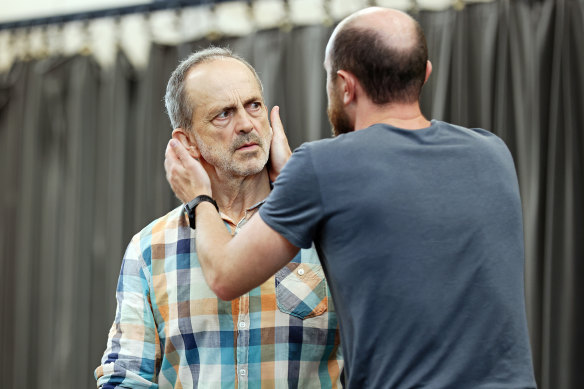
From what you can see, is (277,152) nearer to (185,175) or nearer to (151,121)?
(185,175)

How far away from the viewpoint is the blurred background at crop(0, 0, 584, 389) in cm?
227

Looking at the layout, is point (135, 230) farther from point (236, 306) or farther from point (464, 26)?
point (464, 26)

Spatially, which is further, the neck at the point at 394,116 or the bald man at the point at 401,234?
the neck at the point at 394,116

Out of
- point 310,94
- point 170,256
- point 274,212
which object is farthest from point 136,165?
Answer: point 274,212

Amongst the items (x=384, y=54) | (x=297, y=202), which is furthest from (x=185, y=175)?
(x=384, y=54)

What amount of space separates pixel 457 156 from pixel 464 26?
1.41 metres

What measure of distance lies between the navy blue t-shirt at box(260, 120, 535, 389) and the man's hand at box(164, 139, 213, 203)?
0.35 metres

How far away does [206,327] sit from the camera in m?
1.60

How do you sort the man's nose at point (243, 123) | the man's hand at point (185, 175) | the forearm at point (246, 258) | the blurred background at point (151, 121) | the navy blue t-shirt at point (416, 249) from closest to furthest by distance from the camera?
the navy blue t-shirt at point (416, 249)
the forearm at point (246, 258)
the man's hand at point (185, 175)
the man's nose at point (243, 123)
the blurred background at point (151, 121)

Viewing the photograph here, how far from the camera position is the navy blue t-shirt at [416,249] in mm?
1116

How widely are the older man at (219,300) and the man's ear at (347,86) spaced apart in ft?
1.38

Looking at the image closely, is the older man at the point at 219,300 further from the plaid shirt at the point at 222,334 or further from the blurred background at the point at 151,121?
the blurred background at the point at 151,121

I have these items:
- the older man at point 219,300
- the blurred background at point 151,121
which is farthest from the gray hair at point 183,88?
the blurred background at point 151,121

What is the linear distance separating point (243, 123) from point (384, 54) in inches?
20.4
